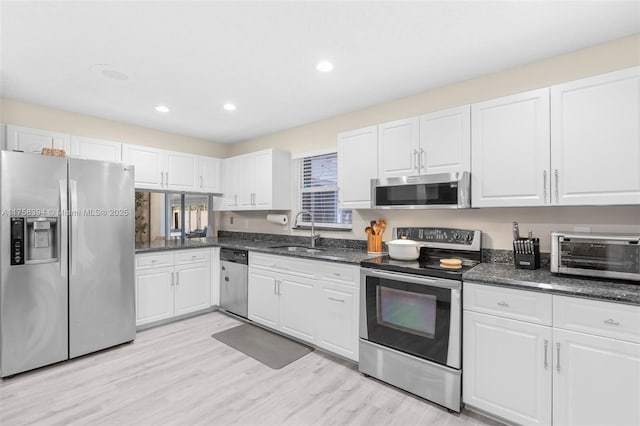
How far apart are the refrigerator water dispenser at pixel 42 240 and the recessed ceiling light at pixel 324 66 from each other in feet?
8.59

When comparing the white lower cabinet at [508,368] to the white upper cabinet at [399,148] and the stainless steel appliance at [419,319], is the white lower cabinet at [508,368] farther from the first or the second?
the white upper cabinet at [399,148]

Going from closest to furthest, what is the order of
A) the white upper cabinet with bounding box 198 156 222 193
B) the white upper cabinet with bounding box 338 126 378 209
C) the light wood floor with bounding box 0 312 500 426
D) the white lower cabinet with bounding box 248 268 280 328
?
the light wood floor with bounding box 0 312 500 426
the white upper cabinet with bounding box 338 126 378 209
the white lower cabinet with bounding box 248 268 280 328
the white upper cabinet with bounding box 198 156 222 193

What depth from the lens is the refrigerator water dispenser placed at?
8.54 feet

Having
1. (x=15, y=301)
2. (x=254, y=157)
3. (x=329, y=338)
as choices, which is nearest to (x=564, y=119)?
(x=329, y=338)

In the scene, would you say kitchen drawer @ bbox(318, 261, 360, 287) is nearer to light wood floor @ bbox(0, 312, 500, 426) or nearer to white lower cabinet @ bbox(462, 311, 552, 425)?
light wood floor @ bbox(0, 312, 500, 426)

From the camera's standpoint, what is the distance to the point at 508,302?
6.25ft

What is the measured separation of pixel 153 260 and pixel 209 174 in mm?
1548

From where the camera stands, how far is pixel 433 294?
7.13 ft

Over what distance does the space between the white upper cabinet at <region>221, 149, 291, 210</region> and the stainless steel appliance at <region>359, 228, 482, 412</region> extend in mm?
1854

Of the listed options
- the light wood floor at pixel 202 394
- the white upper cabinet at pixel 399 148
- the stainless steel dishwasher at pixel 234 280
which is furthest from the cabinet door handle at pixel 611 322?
the stainless steel dishwasher at pixel 234 280

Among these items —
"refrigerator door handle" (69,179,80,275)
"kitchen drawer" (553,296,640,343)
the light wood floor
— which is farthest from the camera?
"refrigerator door handle" (69,179,80,275)

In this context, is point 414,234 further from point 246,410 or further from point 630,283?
point 246,410

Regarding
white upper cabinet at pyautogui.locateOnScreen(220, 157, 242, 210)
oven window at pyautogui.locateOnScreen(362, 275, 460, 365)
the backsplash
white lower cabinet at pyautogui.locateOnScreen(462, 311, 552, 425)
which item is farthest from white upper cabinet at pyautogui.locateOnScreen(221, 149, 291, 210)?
white lower cabinet at pyautogui.locateOnScreen(462, 311, 552, 425)

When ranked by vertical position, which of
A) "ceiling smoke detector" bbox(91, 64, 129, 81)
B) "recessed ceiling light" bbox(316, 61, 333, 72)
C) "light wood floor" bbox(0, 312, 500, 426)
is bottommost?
"light wood floor" bbox(0, 312, 500, 426)
